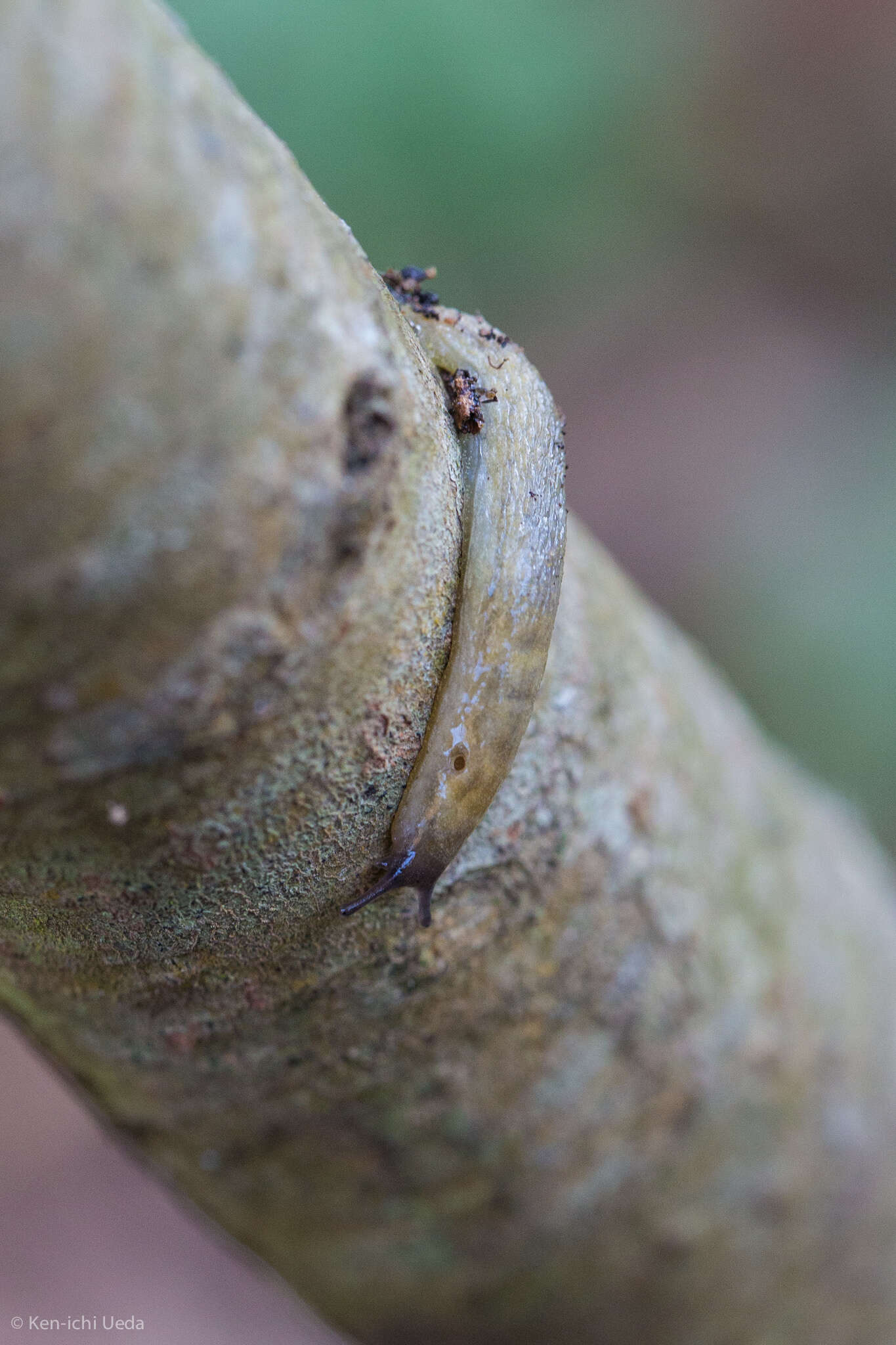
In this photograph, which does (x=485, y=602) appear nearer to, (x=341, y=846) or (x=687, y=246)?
(x=341, y=846)

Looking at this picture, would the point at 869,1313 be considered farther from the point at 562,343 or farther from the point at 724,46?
the point at 724,46

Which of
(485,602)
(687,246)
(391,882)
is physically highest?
(687,246)

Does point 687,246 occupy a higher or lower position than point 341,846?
higher

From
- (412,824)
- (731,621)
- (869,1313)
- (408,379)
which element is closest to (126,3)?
(408,379)

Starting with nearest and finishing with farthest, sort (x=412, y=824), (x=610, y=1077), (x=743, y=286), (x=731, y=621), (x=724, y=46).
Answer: (x=412, y=824) < (x=610, y=1077) < (x=731, y=621) < (x=724, y=46) < (x=743, y=286)

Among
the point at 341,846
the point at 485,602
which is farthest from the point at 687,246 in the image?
the point at 341,846

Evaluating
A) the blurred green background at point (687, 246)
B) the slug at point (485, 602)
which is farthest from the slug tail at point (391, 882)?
the blurred green background at point (687, 246)
